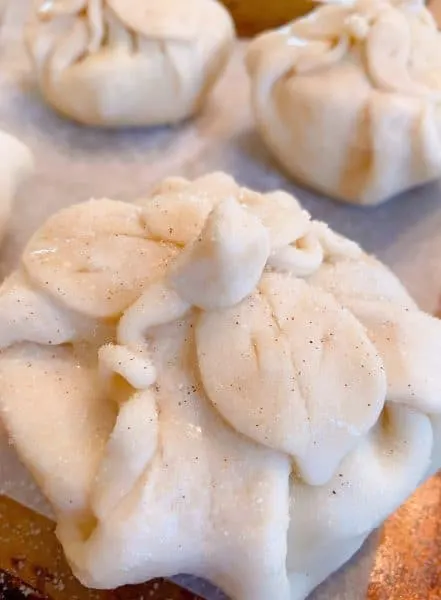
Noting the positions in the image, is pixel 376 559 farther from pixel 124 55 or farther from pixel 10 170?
pixel 124 55

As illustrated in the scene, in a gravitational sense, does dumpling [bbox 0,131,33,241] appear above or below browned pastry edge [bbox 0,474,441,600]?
above

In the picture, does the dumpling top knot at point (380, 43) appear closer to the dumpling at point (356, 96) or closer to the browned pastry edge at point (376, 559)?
the dumpling at point (356, 96)

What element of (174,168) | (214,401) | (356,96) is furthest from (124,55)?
(214,401)

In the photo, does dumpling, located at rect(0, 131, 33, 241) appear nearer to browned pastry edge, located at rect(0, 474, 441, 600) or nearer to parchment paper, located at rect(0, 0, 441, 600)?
parchment paper, located at rect(0, 0, 441, 600)

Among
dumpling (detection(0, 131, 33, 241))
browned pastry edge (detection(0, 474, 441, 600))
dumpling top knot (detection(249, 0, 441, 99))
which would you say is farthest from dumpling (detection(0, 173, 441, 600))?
dumpling top knot (detection(249, 0, 441, 99))

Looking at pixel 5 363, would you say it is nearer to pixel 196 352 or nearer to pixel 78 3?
pixel 196 352

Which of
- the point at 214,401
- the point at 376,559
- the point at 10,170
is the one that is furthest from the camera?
the point at 10,170

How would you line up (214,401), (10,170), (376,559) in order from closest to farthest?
(214,401)
(376,559)
(10,170)
